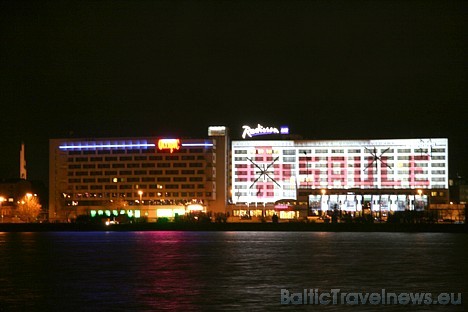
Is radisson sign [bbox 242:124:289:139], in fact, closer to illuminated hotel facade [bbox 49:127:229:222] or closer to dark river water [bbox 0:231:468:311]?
illuminated hotel facade [bbox 49:127:229:222]

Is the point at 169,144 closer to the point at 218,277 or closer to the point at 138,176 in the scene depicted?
the point at 138,176

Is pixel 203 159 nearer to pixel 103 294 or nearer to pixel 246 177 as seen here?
pixel 246 177

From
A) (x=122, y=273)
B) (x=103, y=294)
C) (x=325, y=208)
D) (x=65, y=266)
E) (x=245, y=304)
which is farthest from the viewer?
(x=325, y=208)

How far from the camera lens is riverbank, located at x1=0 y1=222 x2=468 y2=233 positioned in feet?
428

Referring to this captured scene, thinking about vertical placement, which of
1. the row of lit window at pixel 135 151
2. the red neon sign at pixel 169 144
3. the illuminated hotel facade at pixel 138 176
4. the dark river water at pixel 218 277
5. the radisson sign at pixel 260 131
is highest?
the radisson sign at pixel 260 131

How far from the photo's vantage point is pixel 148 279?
47.2 m

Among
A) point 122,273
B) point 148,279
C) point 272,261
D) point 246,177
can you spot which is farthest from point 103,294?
point 246,177

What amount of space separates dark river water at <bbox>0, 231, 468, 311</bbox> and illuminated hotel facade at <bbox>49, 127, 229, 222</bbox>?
10952 cm

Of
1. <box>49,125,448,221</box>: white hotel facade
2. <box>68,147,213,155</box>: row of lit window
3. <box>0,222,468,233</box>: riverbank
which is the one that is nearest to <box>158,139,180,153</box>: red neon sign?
<box>49,125,448,221</box>: white hotel facade

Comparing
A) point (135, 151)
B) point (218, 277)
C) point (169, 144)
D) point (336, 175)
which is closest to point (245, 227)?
point (169, 144)

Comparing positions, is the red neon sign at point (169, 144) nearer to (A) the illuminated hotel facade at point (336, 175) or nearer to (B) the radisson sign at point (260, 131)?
(A) the illuminated hotel facade at point (336, 175)

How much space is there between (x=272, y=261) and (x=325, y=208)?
114396mm

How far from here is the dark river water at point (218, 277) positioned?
3681 centimetres

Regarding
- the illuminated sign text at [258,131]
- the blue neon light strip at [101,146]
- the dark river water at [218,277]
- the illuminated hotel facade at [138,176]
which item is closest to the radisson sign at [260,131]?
the illuminated sign text at [258,131]
